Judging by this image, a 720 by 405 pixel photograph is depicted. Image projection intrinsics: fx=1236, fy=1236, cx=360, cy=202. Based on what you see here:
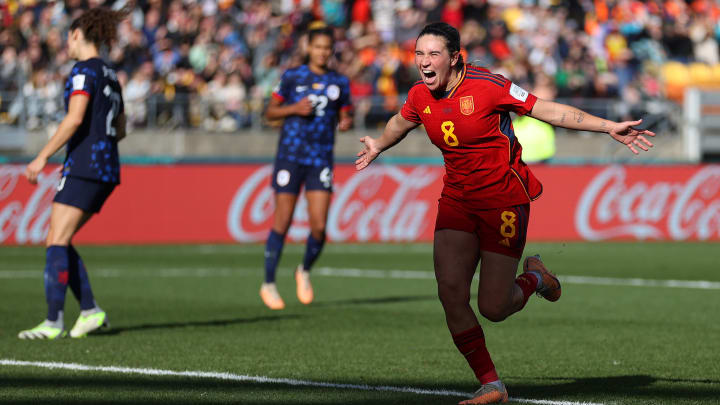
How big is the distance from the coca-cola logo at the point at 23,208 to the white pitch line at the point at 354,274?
4055 millimetres

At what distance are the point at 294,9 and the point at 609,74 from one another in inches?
271

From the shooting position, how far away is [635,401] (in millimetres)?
6293

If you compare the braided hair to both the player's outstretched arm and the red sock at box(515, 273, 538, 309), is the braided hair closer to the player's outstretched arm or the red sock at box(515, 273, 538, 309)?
the player's outstretched arm

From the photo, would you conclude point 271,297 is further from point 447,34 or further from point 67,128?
point 447,34

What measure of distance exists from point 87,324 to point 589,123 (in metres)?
4.53

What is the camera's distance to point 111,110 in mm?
8992

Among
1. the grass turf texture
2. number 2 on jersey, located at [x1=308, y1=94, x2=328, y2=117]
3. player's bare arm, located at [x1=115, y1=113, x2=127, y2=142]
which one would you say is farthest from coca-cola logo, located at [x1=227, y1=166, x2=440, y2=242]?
player's bare arm, located at [x1=115, y1=113, x2=127, y2=142]

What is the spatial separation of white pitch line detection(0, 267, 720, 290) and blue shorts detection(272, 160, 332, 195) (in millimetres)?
3909

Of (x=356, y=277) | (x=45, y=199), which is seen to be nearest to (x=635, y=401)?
(x=356, y=277)

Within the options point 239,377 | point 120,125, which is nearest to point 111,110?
point 120,125

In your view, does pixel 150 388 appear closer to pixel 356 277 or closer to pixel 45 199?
pixel 356 277

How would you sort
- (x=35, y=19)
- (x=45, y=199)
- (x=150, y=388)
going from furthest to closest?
(x=35, y=19) → (x=45, y=199) → (x=150, y=388)

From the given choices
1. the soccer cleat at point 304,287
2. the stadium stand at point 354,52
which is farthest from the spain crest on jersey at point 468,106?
the stadium stand at point 354,52

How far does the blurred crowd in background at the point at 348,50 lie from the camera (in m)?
21.9
